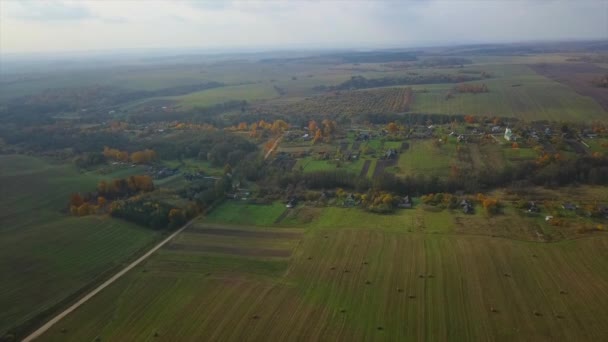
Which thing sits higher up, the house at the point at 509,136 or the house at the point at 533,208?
the house at the point at 509,136

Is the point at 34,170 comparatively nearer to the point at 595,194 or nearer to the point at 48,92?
the point at 595,194

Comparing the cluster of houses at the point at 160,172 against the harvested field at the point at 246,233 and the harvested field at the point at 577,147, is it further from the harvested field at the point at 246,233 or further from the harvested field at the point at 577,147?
the harvested field at the point at 577,147

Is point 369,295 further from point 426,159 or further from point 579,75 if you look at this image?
point 579,75

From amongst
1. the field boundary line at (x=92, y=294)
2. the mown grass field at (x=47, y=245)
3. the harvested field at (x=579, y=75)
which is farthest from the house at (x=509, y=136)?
the mown grass field at (x=47, y=245)

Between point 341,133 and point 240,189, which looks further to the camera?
point 341,133

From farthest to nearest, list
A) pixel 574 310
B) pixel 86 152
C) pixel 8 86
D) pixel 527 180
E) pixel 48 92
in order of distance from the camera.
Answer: pixel 8 86
pixel 48 92
pixel 86 152
pixel 527 180
pixel 574 310

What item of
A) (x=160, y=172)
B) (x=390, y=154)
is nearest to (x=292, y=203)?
(x=390, y=154)

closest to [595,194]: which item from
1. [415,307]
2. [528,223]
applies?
[528,223]
